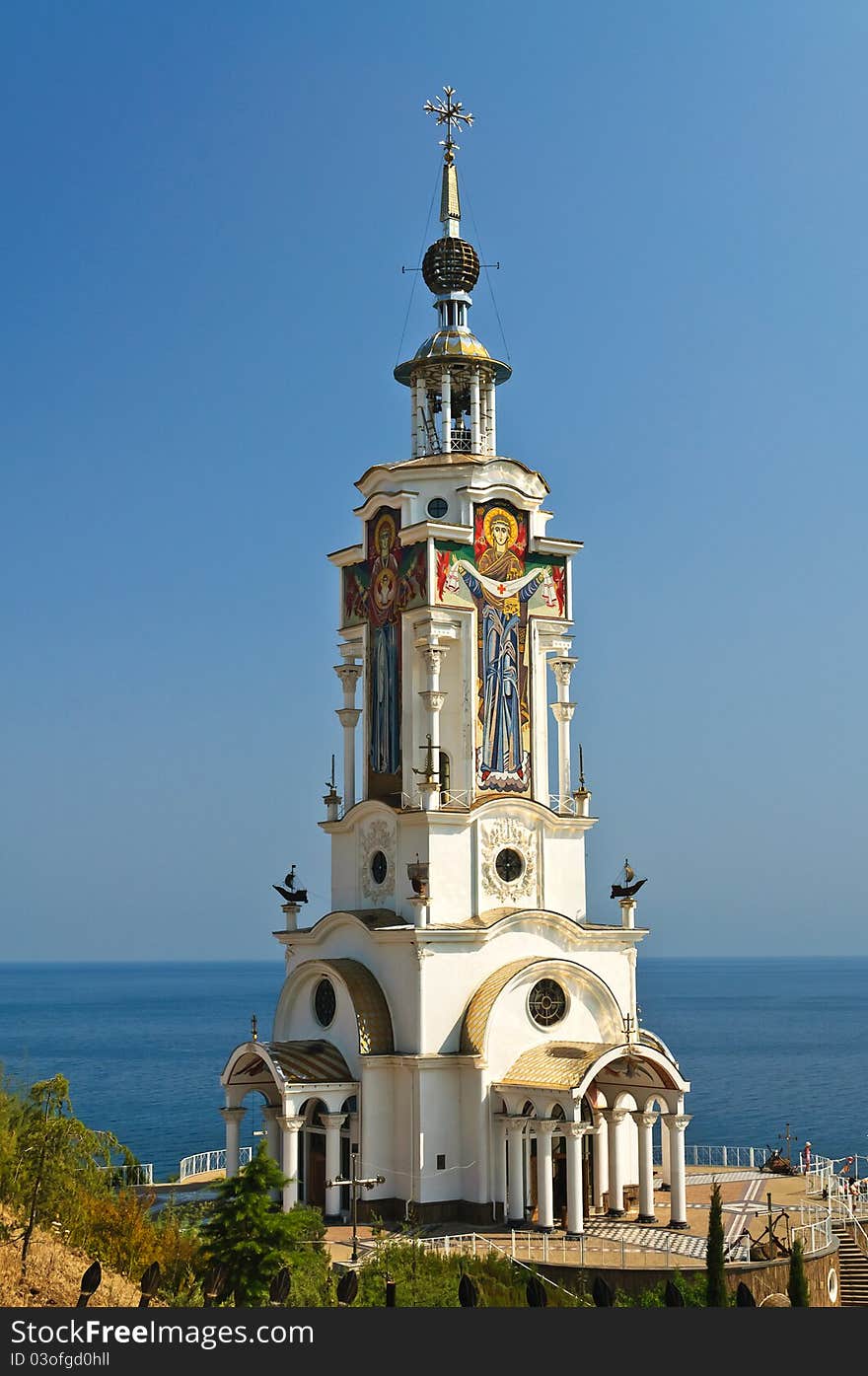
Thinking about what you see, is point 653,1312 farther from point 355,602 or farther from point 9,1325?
point 355,602

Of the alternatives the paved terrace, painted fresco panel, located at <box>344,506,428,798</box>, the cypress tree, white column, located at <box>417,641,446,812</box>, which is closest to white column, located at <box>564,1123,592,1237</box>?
the paved terrace

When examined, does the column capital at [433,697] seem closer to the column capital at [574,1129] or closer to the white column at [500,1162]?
the white column at [500,1162]

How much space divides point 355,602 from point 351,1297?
2157cm

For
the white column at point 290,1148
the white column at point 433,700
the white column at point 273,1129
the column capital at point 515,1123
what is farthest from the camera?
the white column at point 433,700

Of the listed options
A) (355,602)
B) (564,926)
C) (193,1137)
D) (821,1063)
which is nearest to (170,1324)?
(564,926)

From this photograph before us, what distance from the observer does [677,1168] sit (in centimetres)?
3184

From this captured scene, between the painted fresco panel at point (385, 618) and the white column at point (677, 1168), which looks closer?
the white column at point (677, 1168)

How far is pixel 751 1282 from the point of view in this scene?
91.7ft

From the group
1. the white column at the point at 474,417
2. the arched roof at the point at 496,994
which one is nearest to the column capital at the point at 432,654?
the white column at the point at 474,417

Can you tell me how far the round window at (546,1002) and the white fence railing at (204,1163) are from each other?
885cm

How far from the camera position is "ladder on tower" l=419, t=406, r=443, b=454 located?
129 ft

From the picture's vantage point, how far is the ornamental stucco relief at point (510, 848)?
3538cm

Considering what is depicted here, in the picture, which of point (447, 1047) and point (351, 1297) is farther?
point (447, 1047)

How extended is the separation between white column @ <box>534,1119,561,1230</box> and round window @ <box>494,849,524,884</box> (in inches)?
241
